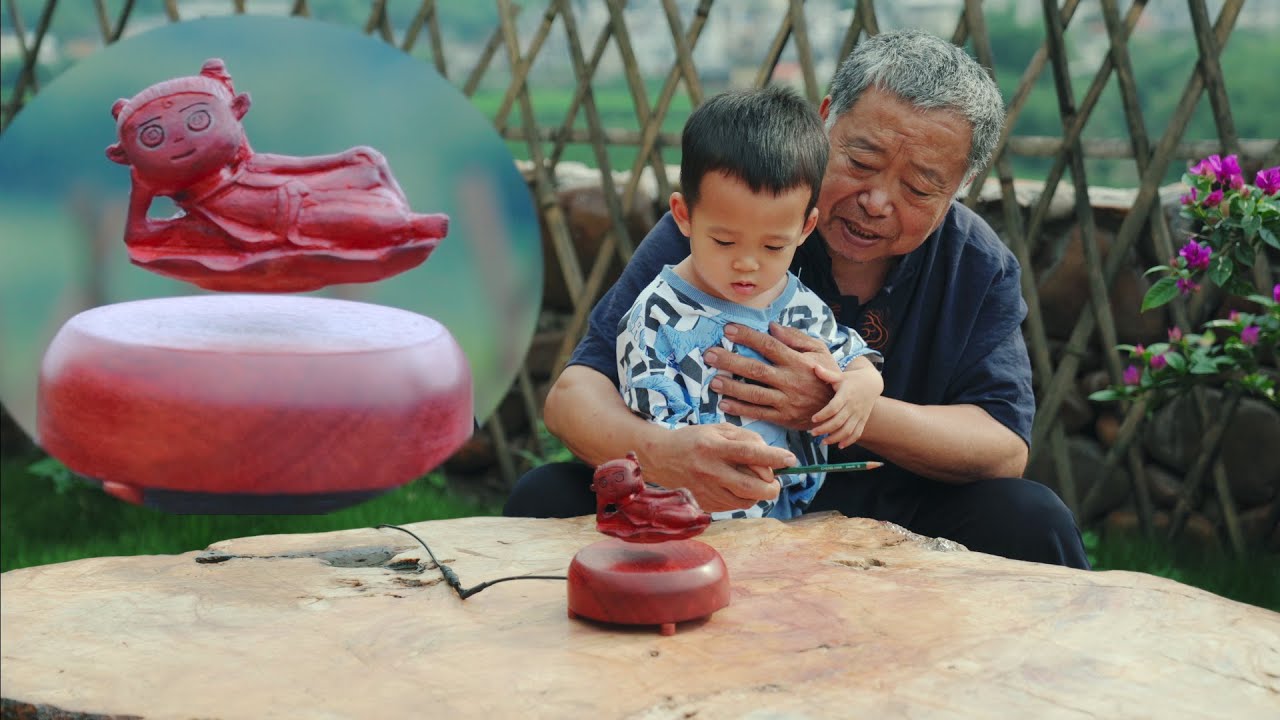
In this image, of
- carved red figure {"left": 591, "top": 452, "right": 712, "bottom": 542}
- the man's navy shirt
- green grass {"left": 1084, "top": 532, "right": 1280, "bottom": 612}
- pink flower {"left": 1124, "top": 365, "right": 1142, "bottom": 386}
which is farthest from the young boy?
green grass {"left": 1084, "top": 532, "right": 1280, "bottom": 612}

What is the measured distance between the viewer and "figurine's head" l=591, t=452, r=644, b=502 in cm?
A: 155

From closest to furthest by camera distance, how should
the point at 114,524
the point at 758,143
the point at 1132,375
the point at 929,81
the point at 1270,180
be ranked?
the point at 758,143, the point at 929,81, the point at 1270,180, the point at 1132,375, the point at 114,524

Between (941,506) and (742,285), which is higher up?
(742,285)

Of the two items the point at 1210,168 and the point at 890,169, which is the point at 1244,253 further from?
the point at 890,169

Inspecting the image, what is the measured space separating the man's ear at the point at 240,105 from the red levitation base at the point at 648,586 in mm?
727

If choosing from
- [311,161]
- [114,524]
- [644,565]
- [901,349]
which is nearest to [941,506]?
[901,349]

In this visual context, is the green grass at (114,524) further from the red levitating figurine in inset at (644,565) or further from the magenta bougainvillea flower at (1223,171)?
the magenta bougainvillea flower at (1223,171)

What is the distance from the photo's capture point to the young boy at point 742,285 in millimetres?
1650

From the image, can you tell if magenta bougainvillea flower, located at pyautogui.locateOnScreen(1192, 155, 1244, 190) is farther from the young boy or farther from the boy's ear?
the boy's ear

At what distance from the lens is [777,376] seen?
188 centimetres

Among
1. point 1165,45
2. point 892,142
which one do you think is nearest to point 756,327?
point 892,142

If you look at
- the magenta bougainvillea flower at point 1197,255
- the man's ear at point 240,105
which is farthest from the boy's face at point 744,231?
the magenta bougainvillea flower at point 1197,255

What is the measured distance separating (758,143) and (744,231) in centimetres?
11

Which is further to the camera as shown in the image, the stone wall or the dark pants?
the stone wall
